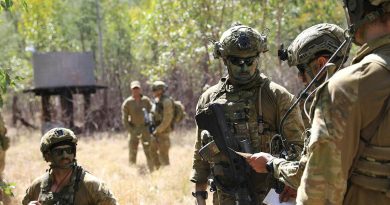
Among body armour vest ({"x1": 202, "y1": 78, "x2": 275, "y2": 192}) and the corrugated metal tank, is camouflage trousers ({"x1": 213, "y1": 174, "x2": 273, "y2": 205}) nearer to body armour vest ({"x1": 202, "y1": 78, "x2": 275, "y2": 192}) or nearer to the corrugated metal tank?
body armour vest ({"x1": 202, "y1": 78, "x2": 275, "y2": 192})

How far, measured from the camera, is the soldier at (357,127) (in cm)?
189

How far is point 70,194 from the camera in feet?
13.0

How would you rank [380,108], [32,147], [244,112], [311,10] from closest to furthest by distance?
1. [380,108]
2. [244,112]
3. [32,147]
4. [311,10]

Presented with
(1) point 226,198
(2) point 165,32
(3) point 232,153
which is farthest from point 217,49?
(2) point 165,32

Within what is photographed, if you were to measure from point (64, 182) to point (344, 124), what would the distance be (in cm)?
263

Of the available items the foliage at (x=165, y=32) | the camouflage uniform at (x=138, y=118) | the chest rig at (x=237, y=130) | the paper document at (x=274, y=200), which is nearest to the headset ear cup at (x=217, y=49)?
the chest rig at (x=237, y=130)

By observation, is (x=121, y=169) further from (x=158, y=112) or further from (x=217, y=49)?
(x=217, y=49)

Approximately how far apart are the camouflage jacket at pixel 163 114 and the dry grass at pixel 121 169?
75 centimetres

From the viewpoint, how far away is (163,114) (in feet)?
35.2

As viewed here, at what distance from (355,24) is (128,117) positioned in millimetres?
9613

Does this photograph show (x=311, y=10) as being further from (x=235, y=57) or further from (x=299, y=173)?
(x=299, y=173)

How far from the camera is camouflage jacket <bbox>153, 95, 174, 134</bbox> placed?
10656mm

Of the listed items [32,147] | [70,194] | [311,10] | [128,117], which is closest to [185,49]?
[311,10]

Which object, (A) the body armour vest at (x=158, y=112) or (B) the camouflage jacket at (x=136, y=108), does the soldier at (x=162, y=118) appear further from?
(B) the camouflage jacket at (x=136, y=108)
